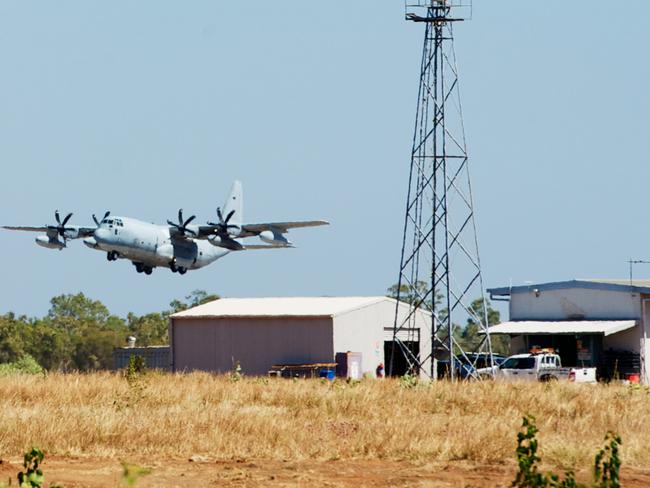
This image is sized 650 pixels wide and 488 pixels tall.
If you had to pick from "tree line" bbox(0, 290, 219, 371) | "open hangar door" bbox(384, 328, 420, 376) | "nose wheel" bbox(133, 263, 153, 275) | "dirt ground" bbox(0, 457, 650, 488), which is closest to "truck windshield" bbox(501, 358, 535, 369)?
"open hangar door" bbox(384, 328, 420, 376)

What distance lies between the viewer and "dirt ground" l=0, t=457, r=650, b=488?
1513cm

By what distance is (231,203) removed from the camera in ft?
228

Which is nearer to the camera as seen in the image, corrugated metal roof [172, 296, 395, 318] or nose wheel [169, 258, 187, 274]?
corrugated metal roof [172, 296, 395, 318]

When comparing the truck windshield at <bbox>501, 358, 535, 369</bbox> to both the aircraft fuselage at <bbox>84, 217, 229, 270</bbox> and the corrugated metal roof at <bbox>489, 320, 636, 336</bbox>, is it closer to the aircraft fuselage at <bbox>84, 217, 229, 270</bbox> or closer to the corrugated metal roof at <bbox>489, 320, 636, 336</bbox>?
the corrugated metal roof at <bbox>489, 320, 636, 336</bbox>

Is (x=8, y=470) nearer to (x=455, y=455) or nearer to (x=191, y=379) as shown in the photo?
(x=455, y=455)

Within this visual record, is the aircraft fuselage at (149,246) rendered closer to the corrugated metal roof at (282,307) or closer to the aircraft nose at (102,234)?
the aircraft nose at (102,234)

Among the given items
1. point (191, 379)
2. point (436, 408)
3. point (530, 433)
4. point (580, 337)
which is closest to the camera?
point (530, 433)

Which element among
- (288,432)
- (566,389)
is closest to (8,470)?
(288,432)

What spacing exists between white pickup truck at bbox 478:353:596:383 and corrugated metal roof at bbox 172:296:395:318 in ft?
37.8

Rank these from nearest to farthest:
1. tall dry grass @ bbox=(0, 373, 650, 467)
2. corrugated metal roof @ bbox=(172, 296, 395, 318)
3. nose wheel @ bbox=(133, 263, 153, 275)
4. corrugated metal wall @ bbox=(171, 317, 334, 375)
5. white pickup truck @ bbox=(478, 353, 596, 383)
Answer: tall dry grass @ bbox=(0, 373, 650, 467) < white pickup truck @ bbox=(478, 353, 596, 383) < corrugated metal wall @ bbox=(171, 317, 334, 375) < corrugated metal roof @ bbox=(172, 296, 395, 318) < nose wheel @ bbox=(133, 263, 153, 275)

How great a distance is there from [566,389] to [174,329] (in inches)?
1207

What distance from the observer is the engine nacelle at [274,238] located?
55250mm

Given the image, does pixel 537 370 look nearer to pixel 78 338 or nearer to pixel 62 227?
pixel 62 227

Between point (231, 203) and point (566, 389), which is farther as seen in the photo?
point (231, 203)
